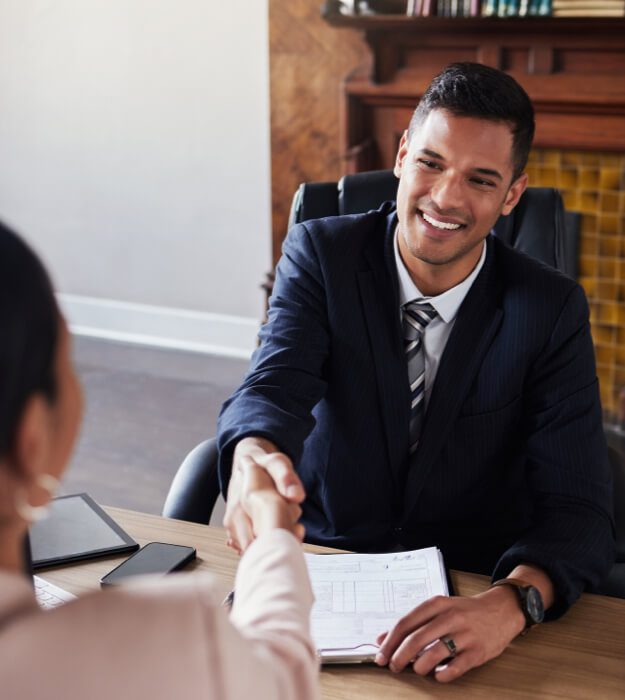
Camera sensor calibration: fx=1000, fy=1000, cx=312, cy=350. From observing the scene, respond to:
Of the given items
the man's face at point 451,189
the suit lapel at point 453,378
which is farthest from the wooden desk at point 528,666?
the man's face at point 451,189

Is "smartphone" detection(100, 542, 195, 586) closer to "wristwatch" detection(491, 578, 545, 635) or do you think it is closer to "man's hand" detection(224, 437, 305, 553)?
"man's hand" detection(224, 437, 305, 553)

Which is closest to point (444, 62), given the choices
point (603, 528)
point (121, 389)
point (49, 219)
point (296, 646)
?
point (121, 389)

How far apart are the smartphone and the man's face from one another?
64 centimetres

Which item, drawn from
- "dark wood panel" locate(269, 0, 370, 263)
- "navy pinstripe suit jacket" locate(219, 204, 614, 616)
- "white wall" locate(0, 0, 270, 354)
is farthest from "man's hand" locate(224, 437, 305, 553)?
"white wall" locate(0, 0, 270, 354)

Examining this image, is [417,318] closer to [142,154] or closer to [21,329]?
[21,329]

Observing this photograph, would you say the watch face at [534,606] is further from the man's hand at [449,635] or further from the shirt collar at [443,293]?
the shirt collar at [443,293]

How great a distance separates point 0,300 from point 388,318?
1.11 meters

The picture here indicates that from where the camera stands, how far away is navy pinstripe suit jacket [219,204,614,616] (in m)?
1.55

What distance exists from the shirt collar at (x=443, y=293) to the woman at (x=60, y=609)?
40.4 inches

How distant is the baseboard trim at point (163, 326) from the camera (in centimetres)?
432

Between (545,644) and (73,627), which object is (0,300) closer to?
(73,627)

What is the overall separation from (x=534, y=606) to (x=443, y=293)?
614mm

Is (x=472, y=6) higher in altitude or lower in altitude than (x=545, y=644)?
higher

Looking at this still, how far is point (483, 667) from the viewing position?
114 centimetres
